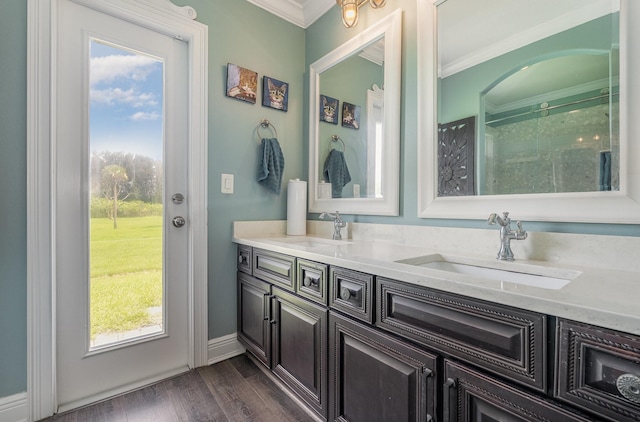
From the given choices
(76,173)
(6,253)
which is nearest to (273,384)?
(6,253)

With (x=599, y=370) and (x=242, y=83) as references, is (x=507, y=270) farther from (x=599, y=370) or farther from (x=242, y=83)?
(x=242, y=83)

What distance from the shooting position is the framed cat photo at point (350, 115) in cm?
181

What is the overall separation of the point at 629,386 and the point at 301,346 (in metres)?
1.09

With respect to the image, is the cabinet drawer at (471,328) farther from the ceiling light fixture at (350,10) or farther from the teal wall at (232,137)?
the ceiling light fixture at (350,10)

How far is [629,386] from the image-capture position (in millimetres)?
532

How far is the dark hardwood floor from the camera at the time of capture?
4.52 ft

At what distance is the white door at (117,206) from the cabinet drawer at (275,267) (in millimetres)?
476

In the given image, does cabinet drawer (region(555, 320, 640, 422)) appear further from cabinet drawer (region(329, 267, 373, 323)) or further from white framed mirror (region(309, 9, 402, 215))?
white framed mirror (region(309, 9, 402, 215))

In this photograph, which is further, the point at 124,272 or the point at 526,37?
the point at 124,272

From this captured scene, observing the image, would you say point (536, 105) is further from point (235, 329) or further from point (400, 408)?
point (235, 329)

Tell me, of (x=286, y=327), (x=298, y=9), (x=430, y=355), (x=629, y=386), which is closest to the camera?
(x=629, y=386)

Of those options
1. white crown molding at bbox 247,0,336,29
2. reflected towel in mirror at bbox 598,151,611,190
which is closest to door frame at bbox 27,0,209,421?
white crown molding at bbox 247,0,336,29

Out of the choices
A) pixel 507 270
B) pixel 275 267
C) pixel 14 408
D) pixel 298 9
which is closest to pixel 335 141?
pixel 275 267

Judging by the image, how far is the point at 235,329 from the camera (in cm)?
194
